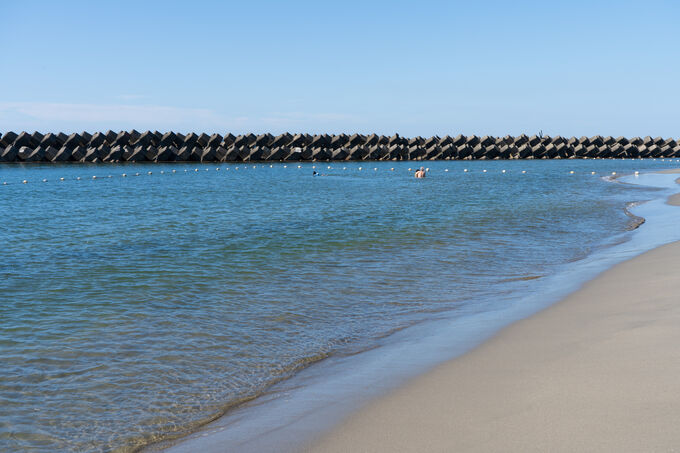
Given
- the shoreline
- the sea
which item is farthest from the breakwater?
the shoreline

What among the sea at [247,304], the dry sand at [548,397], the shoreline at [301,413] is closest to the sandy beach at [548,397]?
the dry sand at [548,397]

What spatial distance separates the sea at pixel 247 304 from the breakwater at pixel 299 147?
117 ft

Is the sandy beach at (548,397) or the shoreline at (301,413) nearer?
the sandy beach at (548,397)

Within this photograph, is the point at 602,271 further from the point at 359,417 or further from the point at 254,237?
the point at 254,237

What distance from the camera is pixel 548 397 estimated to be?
3.79 metres

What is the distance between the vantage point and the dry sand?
3.21 meters

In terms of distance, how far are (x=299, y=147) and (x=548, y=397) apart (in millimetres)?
59069

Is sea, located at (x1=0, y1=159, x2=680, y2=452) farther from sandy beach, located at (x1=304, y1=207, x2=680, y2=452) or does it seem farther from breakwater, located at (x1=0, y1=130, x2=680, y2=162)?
breakwater, located at (x1=0, y1=130, x2=680, y2=162)

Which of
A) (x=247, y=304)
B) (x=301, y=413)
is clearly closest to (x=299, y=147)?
(x=247, y=304)

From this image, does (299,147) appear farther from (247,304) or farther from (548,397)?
(548,397)

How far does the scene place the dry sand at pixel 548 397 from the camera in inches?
126

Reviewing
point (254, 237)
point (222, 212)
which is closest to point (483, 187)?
point (222, 212)

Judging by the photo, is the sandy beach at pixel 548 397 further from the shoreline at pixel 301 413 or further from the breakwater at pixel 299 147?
the breakwater at pixel 299 147

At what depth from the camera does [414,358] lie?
5.17m
